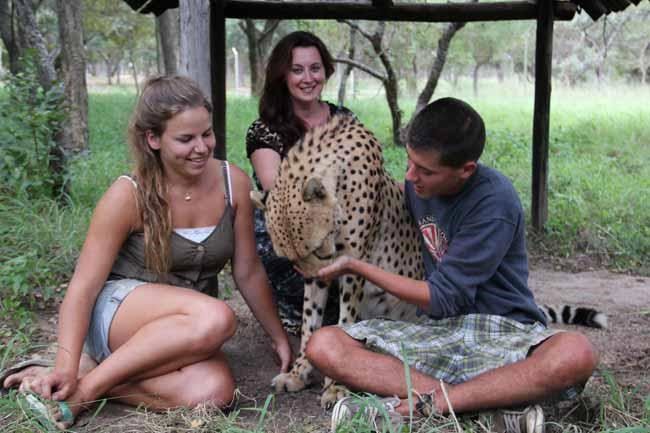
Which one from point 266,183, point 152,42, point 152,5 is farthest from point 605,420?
point 152,42

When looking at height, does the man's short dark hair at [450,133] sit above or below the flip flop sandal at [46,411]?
above

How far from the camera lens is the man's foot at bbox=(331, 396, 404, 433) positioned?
222 centimetres

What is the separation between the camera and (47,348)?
10.5 feet

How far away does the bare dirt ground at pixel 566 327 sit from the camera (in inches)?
97.3

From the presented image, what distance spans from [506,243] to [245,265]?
1105mm

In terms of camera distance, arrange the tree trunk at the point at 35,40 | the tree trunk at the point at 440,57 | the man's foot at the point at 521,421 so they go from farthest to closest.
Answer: the tree trunk at the point at 440,57 → the tree trunk at the point at 35,40 → the man's foot at the point at 521,421

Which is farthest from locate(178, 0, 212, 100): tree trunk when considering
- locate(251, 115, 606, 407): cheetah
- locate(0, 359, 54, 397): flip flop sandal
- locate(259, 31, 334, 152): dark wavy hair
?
locate(0, 359, 54, 397): flip flop sandal

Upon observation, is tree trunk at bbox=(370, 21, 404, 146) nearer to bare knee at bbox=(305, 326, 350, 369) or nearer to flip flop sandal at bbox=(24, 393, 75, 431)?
bare knee at bbox=(305, 326, 350, 369)

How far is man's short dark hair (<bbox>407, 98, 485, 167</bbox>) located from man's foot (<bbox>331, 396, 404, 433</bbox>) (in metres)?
0.81

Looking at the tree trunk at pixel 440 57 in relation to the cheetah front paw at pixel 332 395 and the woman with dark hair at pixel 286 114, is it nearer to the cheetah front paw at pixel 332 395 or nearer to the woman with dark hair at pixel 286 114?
the woman with dark hair at pixel 286 114

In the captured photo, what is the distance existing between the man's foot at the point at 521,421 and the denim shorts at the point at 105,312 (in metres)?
1.40

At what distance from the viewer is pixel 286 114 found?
3.39 meters

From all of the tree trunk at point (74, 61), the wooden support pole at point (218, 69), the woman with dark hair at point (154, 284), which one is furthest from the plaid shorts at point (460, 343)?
the tree trunk at point (74, 61)

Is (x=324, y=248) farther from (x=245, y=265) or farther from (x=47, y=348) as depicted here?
(x=47, y=348)
